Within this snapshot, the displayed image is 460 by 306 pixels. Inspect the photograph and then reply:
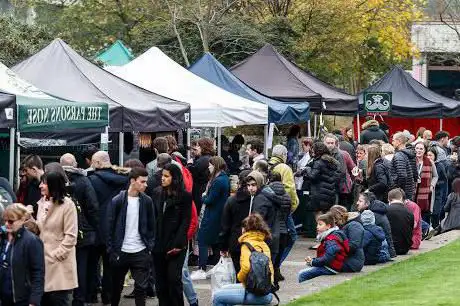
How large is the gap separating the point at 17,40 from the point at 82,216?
1678 centimetres

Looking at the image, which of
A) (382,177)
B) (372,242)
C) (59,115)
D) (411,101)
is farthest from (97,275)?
(411,101)

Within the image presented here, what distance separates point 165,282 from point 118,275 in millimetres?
508

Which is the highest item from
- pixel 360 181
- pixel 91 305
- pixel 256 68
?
pixel 256 68

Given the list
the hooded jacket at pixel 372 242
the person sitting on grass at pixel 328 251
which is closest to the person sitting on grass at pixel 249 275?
the person sitting on grass at pixel 328 251

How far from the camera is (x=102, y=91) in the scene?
15.9 m

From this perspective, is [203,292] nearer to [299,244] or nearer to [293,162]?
[299,244]

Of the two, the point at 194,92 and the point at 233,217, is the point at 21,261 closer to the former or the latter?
the point at 233,217

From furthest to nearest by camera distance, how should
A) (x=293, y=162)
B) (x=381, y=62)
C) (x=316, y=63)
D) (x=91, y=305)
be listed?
(x=381, y=62)
(x=316, y=63)
(x=293, y=162)
(x=91, y=305)

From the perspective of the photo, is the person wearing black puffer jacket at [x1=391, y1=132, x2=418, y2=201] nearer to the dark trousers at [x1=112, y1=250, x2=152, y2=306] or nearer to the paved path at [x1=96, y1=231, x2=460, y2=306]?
the paved path at [x1=96, y1=231, x2=460, y2=306]

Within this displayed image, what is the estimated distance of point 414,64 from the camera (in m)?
53.7

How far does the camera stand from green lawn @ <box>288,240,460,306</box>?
12414 millimetres

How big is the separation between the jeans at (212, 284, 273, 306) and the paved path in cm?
102

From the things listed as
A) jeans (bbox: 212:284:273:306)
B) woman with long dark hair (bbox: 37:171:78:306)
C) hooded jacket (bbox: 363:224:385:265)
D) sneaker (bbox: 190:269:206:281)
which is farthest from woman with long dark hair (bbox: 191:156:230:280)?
woman with long dark hair (bbox: 37:171:78:306)

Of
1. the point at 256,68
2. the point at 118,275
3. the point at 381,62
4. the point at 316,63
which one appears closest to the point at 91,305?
the point at 118,275
